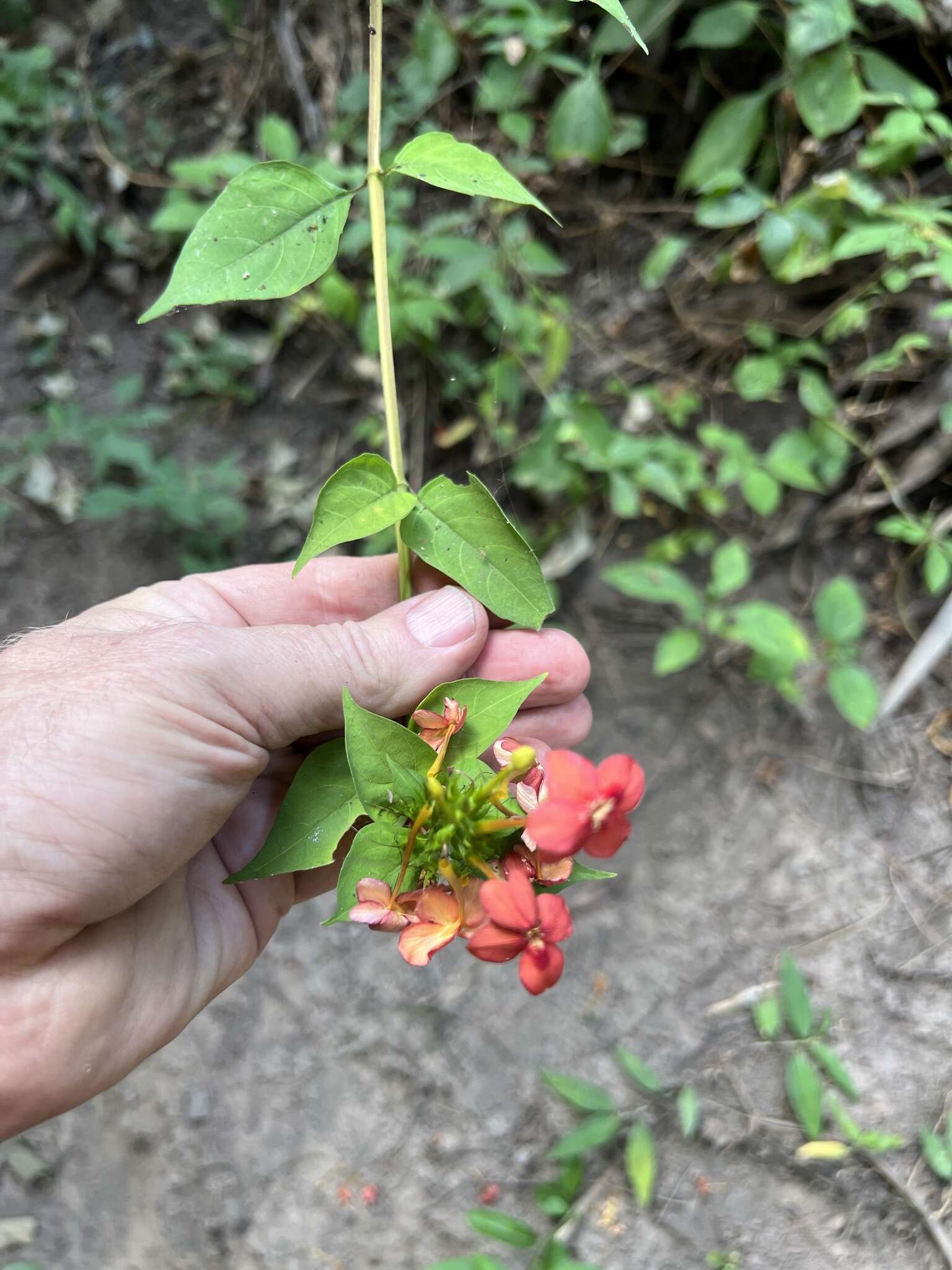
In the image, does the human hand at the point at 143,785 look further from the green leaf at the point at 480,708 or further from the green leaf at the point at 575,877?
the green leaf at the point at 575,877

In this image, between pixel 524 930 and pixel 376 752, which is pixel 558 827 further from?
pixel 376 752

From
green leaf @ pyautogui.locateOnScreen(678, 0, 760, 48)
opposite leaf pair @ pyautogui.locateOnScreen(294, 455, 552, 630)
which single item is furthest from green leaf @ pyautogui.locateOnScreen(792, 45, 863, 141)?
opposite leaf pair @ pyautogui.locateOnScreen(294, 455, 552, 630)

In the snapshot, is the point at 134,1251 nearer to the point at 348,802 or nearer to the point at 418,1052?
the point at 418,1052

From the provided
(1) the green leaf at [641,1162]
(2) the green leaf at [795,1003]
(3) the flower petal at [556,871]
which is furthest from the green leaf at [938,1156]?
(3) the flower petal at [556,871]

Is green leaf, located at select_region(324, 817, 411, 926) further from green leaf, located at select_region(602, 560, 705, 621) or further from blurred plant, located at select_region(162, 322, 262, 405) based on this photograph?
blurred plant, located at select_region(162, 322, 262, 405)

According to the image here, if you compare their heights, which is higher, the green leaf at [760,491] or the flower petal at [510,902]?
the flower petal at [510,902]
